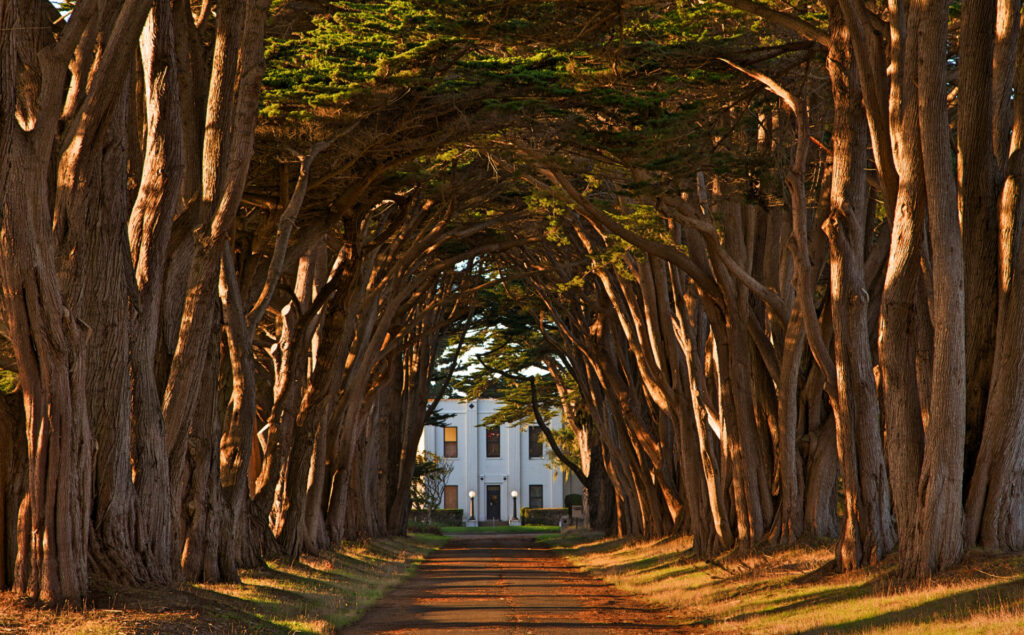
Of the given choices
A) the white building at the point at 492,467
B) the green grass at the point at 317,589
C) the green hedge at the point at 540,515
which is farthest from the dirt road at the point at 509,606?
the white building at the point at 492,467

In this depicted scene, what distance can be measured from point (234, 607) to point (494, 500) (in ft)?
205

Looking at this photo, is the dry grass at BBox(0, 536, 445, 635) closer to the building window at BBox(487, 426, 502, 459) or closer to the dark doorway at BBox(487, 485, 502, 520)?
the building window at BBox(487, 426, 502, 459)

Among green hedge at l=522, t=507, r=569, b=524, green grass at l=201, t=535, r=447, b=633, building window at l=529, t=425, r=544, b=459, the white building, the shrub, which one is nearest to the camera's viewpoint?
green grass at l=201, t=535, r=447, b=633

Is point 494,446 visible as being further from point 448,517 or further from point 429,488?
point 429,488

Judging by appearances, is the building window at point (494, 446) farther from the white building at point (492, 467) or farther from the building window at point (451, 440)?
the building window at point (451, 440)

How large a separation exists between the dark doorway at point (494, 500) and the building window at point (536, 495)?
197 cm

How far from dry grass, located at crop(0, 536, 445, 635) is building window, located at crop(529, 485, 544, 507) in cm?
5289

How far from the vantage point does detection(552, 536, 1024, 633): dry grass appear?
9.02m

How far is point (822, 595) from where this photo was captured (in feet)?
39.0

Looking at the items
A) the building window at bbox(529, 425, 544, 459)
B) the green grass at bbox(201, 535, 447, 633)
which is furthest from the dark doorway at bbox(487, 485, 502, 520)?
the green grass at bbox(201, 535, 447, 633)

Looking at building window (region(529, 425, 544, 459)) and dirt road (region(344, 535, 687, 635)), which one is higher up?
building window (region(529, 425, 544, 459))

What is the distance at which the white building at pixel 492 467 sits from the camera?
2849 inches

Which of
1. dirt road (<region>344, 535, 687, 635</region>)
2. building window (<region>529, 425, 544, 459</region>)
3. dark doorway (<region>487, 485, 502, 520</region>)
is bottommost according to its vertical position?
dirt road (<region>344, 535, 687, 635</region>)

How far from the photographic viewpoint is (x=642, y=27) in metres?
13.4
